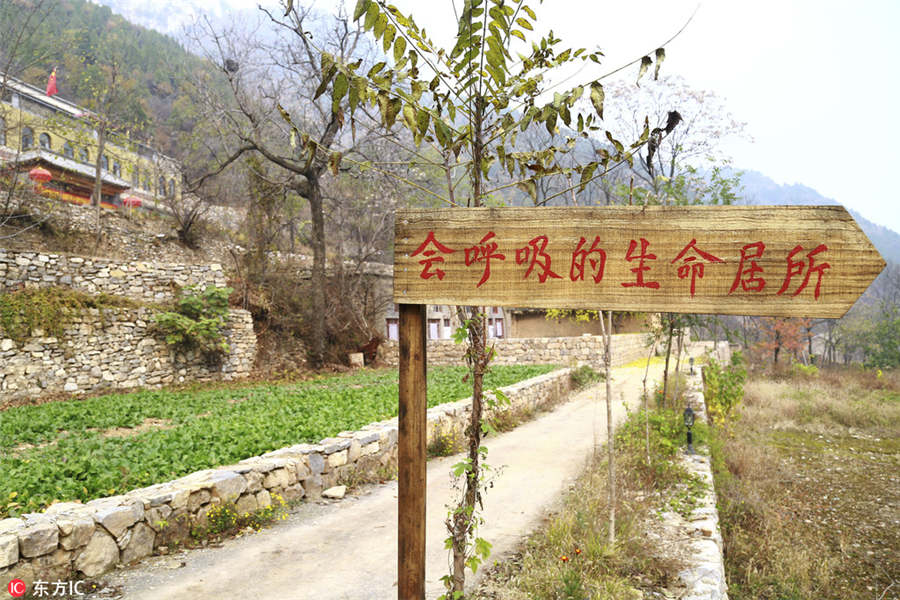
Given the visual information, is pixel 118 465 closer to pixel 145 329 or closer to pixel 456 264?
pixel 456 264

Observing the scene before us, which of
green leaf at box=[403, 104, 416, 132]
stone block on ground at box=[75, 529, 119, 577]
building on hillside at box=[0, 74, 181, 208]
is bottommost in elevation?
stone block on ground at box=[75, 529, 119, 577]

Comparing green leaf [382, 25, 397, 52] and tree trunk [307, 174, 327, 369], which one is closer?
green leaf [382, 25, 397, 52]

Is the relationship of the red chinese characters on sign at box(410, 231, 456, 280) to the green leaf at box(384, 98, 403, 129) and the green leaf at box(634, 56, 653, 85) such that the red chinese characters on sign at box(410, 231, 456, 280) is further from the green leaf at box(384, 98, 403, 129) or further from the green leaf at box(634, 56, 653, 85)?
the green leaf at box(634, 56, 653, 85)

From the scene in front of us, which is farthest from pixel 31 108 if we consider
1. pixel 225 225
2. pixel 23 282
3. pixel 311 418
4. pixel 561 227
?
pixel 561 227

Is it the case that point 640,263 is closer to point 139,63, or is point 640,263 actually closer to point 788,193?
point 139,63

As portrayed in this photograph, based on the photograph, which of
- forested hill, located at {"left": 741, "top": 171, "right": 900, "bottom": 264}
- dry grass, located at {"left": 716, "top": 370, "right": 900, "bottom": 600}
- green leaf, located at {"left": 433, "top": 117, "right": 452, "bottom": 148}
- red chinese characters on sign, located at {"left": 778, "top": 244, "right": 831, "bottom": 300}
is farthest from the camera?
forested hill, located at {"left": 741, "top": 171, "right": 900, "bottom": 264}

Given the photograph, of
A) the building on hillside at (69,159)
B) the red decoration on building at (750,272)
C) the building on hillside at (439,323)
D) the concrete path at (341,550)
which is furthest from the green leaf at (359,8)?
the building on hillside at (439,323)

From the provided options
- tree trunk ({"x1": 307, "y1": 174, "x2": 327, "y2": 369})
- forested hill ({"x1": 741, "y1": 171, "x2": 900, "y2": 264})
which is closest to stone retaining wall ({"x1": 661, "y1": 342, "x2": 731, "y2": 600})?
tree trunk ({"x1": 307, "y1": 174, "x2": 327, "y2": 369})

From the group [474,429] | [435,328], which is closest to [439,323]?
[435,328]

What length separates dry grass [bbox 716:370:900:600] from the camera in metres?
5.03

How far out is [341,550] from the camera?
428 cm

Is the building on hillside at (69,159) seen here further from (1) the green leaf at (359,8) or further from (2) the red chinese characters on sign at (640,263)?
(2) the red chinese characters on sign at (640,263)

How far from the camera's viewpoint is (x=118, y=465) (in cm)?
501

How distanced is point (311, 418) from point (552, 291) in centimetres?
642
